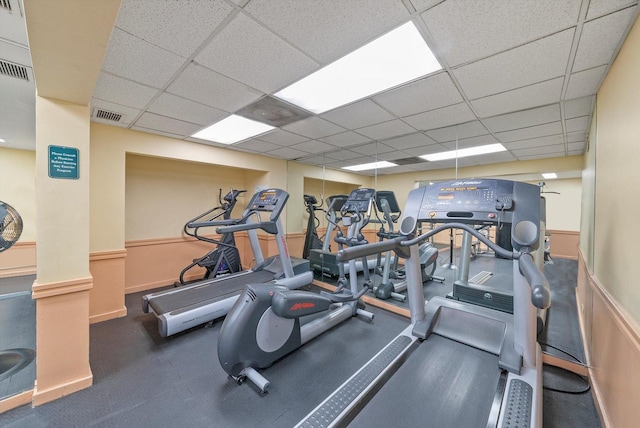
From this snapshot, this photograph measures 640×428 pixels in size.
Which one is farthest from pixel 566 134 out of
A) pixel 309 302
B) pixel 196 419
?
pixel 196 419

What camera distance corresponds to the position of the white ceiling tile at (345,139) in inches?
140

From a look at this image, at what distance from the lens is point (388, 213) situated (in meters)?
3.77

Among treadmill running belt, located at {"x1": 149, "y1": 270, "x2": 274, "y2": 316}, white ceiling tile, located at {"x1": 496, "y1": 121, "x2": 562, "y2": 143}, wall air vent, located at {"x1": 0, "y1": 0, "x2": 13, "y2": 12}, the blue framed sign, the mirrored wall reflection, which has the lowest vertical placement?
the mirrored wall reflection

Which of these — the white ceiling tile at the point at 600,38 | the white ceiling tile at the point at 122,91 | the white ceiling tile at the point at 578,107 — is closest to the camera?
the white ceiling tile at the point at 600,38

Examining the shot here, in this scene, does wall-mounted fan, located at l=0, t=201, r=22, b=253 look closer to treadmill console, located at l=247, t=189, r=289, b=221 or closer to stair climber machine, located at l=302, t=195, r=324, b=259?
treadmill console, located at l=247, t=189, r=289, b=221

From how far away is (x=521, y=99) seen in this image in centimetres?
230

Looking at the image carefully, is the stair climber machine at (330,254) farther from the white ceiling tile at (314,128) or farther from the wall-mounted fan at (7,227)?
the wall-mounted fan at (7,227)

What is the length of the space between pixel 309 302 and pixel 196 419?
3.44ft

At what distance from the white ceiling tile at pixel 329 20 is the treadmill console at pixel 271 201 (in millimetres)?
1840

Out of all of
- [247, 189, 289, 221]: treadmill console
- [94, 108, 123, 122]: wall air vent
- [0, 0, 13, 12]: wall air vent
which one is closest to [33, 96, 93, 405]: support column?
[0, 0, 13, 12]: wall air vent

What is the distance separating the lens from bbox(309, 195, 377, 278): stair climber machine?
390 centimetres

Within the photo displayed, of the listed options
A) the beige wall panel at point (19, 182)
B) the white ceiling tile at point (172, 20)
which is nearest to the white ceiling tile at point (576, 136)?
the white ceiling tile at point (172, 20)

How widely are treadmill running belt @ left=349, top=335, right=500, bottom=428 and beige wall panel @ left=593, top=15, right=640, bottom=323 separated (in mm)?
826

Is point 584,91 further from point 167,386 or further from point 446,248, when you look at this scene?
point 167,386
